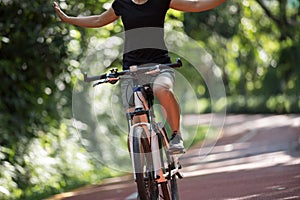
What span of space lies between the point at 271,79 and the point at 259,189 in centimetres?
3405

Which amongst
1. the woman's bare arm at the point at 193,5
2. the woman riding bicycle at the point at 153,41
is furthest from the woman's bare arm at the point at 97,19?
the woman's bare arm at the point at 193,5

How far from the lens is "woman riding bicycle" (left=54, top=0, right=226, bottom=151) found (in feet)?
25.7

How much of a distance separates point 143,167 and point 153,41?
3.79ft

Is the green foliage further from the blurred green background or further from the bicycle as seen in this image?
the bicycle

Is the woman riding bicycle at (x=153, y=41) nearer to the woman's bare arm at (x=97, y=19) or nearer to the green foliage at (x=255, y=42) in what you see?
the woman's bare arm at (x=97, y=19)

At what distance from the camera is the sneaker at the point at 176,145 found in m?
8.07

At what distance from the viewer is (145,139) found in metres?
7.78

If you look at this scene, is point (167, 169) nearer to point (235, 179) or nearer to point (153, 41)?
point (153, 41)

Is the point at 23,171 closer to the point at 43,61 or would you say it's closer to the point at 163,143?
the point at 43,61

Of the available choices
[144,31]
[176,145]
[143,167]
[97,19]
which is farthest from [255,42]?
[143,167]

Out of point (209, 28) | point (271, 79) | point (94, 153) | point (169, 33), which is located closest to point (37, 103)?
point (94, 153)

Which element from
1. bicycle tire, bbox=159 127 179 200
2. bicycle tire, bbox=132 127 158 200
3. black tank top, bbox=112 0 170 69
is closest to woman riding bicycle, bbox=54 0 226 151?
black tank top, bbox=112 0 170 69

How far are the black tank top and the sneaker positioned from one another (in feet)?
2.39

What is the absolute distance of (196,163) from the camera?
61.7ft
